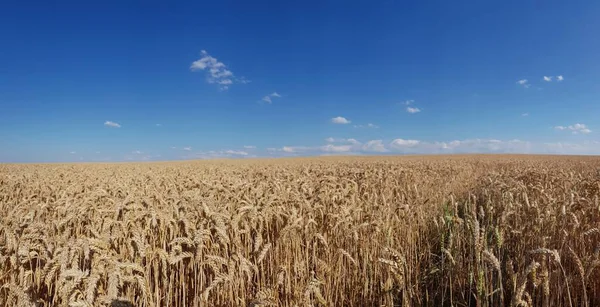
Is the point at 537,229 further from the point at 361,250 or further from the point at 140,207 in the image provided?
the point at 140,207

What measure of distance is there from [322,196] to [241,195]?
1.41 m

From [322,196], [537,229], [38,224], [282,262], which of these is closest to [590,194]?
[537,229]

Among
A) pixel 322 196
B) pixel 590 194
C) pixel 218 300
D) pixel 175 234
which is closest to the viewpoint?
pixel 218 300

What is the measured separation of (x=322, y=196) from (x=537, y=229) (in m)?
3.05

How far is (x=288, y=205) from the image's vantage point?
5.16 metres

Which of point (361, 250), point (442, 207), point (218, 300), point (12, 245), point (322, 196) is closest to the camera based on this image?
point (218, 300)

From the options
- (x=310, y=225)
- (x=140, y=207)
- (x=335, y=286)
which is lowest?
(x=335, y=286)

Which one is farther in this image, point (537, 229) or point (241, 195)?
point (241, 195)

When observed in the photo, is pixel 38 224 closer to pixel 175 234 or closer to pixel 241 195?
pixel 175 234

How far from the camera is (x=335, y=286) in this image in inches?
147

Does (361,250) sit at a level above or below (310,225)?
below

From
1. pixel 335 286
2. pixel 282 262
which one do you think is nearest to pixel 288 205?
pixel 282 262

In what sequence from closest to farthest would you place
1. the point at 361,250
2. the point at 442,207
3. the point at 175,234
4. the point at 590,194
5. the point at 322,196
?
the point at 175,234, the point at 361,250, the point at 322,196, the point at 590,194, the point at 442,207

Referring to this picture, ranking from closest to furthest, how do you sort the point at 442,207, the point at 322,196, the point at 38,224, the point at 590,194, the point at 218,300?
the point at 218,300 < the point at 38,224 < the point at 322,196 < the point at 590,194 < the point at 442,207
